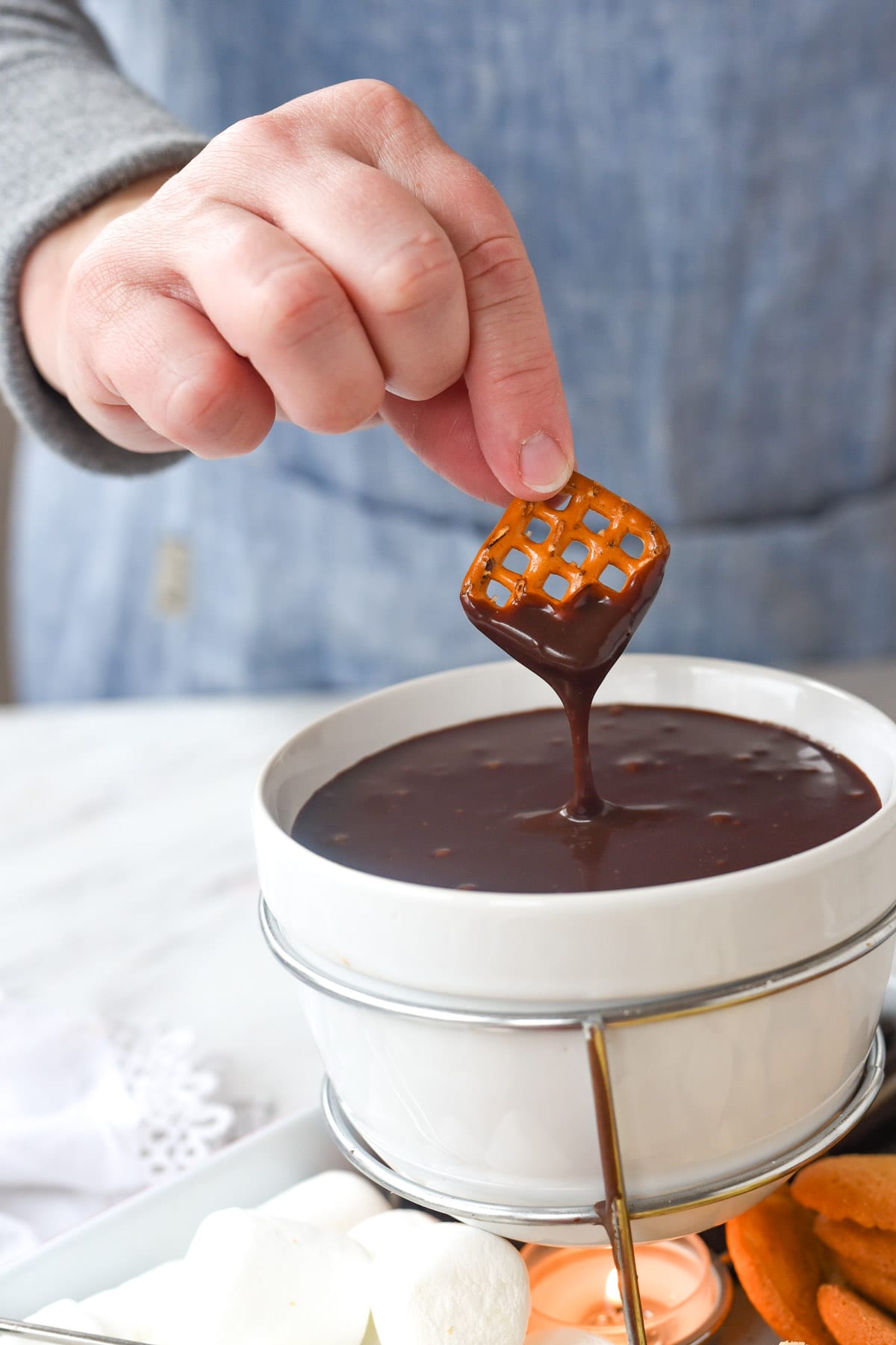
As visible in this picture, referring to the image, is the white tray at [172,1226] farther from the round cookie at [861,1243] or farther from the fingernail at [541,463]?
the fingernail at [541,463]

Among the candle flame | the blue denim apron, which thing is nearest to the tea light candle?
the candle flame

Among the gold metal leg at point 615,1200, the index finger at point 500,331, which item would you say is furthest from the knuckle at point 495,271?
the gold metal leg at point 615,1200

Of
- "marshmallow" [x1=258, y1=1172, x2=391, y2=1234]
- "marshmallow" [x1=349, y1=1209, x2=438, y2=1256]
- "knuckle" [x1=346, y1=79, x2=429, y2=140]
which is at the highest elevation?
"knuckle" [x1=346, y1=79, x2=429, y2=140]

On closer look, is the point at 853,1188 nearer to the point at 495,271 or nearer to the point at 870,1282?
the point at 870,1282

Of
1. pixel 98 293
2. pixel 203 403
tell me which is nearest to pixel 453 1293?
pixel 203 403

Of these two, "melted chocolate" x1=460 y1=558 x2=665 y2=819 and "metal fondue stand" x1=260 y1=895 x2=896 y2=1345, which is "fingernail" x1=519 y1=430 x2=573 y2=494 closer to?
"melted chocolate" x1=460 y1=558 x2=665 y2=819
